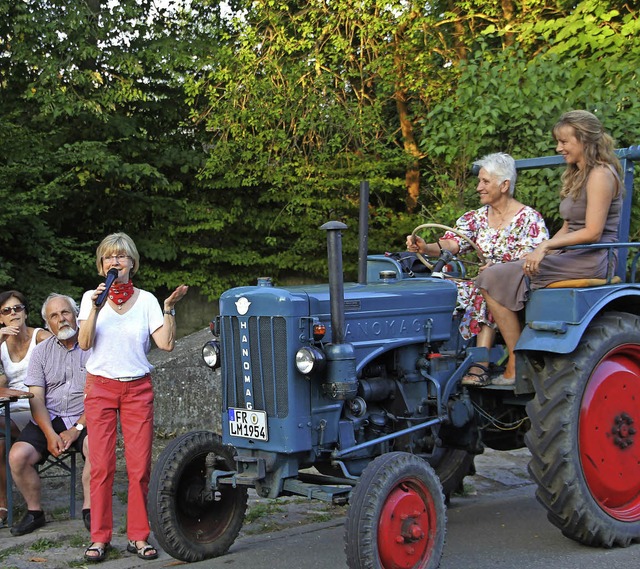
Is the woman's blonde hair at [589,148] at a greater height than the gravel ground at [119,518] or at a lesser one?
greater

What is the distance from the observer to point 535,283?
18.0 ft

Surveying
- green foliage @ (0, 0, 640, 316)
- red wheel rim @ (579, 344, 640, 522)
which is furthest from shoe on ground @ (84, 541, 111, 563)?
green foliage @ (0, 0, 640, 316)

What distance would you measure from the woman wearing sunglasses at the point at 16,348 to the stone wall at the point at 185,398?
5.45ft

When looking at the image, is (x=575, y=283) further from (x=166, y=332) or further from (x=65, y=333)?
(x=65, y=333)

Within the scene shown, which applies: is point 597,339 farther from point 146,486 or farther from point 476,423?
point 146,486

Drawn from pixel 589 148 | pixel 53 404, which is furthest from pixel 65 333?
pixel 589 148

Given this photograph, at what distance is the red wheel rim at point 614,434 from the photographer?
17.4ft

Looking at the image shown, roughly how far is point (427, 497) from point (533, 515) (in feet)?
5.85

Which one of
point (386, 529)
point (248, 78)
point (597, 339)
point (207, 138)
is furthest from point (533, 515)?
point (207, 138)

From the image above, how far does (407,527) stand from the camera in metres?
4.50

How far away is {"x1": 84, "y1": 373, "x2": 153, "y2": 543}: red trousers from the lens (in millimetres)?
5281

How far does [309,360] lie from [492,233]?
1.84 m

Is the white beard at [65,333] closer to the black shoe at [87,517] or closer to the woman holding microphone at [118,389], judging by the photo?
the woman holding microphone at [118,389]

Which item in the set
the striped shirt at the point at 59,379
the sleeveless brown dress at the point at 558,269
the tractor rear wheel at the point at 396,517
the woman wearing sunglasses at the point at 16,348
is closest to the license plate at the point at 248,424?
the tractor rear wheel at the point at 396,517
